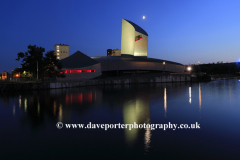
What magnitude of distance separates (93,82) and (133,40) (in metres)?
38.1

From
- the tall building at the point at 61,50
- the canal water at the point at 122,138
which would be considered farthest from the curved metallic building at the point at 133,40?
the canal water at the point at 122,138

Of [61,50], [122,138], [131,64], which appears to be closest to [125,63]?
[131,64]

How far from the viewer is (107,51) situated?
655 feet

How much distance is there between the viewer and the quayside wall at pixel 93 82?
36.2 m

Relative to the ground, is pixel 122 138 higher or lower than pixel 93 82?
lower

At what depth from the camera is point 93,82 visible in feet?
164

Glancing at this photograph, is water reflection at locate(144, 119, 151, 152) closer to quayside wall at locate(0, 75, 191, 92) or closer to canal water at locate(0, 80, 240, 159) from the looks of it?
canal water at locate(0, 80, 240, 159)

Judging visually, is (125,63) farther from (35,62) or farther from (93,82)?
(35,62)

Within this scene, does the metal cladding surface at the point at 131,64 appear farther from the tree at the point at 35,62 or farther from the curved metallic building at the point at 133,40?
the tree at the point at 35,62

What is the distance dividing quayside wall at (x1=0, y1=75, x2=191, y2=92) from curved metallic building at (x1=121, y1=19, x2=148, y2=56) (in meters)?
23.4

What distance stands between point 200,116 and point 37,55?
35716mm

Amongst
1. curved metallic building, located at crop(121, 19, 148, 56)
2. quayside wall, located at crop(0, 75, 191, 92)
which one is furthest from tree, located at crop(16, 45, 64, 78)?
curved metallic building, located at crop(121, 19, 148, 56)

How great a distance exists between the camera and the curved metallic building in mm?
81000

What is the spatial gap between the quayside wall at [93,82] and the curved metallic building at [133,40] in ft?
76.8
